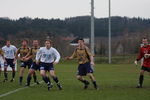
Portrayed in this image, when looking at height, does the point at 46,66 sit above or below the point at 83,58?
below

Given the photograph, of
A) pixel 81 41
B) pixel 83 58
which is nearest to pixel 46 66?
pixel 83 58

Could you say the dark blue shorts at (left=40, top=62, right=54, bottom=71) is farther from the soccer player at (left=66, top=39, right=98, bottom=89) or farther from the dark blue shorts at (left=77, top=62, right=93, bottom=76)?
the dark blue shorts at (left=77, top=62, right=93, bottom=76)

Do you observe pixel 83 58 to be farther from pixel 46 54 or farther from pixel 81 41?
pixel 46 54

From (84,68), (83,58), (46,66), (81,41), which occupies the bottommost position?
(84,68)

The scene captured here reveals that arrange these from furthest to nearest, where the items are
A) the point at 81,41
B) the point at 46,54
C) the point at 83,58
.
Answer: the point at 83,58 < the point at 81,41 < the point at 46,54

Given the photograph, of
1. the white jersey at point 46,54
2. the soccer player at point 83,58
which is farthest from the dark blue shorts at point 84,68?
the white jersey at point 46,54

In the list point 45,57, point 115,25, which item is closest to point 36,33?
point 115,25

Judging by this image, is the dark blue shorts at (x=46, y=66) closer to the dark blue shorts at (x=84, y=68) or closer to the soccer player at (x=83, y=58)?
the soccer player at (x=83, y=58)

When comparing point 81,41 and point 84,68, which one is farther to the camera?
point 84,68

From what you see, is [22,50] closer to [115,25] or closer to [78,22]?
[78,22]

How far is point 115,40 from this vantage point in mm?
100125

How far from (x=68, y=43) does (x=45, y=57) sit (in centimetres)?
6522

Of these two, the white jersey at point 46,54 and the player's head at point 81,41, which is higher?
the player's head at point 81,41

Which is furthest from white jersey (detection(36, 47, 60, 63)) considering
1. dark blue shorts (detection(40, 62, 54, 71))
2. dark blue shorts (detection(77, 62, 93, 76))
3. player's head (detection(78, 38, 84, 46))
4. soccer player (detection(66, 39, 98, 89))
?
dark blue shorts (detection(77, 62, 93, 76))
